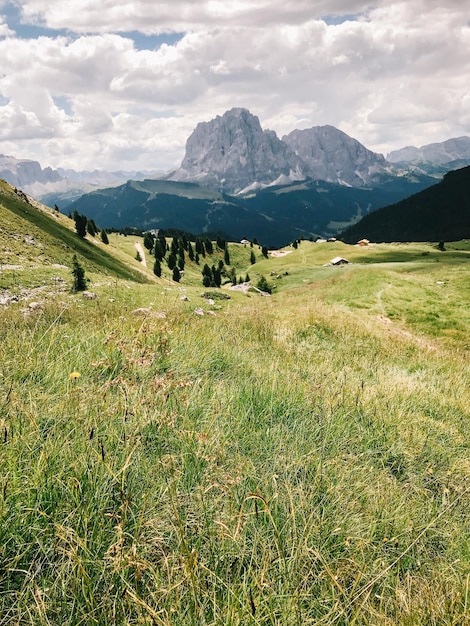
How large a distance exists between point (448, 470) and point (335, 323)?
1435cm

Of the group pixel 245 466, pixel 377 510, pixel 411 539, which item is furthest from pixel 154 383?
pixel 411 539

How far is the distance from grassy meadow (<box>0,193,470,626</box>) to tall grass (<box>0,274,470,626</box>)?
0.06 feet

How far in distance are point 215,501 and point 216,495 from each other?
0.45 feet

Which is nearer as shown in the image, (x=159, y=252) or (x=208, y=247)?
(x=159, y=252)

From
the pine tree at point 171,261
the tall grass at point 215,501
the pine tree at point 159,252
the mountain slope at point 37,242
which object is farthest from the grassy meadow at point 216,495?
the pine tree at point 159,252

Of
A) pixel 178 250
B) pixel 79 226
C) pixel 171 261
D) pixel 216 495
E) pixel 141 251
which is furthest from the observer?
pixel 178 250

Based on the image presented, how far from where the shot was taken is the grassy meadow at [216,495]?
7.48ft

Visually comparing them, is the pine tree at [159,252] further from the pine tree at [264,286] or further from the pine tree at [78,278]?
the pine tree at [78,278]

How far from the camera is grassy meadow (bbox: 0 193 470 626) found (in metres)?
2.28

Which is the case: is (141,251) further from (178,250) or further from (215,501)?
(215,501)

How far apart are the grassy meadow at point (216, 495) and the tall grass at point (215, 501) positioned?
0.7 inches

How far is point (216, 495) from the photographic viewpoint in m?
3.13

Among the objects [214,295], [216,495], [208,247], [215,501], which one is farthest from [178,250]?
[215,501]

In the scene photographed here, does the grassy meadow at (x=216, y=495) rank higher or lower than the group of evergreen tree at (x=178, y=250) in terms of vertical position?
lower
